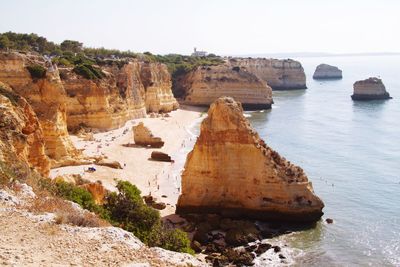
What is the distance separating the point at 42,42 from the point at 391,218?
70858 mm

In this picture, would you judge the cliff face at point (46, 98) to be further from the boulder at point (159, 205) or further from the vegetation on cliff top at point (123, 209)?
the vegetation on cliff top at point (123, 209)

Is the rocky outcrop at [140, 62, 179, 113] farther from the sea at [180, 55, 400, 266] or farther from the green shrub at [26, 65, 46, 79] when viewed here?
the green shrub at [26, 65, 46, 79]

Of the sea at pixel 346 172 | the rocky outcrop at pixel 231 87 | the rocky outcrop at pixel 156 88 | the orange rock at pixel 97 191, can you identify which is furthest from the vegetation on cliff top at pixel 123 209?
the rocky outcrop at pixel 231 87

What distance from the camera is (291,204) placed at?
30.6m

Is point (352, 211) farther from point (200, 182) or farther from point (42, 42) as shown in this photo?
point (42, 42)

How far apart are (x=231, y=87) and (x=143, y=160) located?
174ft

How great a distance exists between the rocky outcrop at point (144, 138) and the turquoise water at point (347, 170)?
1387 centimetres

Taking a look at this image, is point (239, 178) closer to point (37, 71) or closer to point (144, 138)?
point (37, 71)

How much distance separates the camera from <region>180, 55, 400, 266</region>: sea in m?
27.4

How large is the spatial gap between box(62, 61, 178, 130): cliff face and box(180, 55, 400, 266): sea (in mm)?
10609

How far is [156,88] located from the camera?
8344cm

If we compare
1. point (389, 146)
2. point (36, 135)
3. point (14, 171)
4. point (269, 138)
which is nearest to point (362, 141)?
point (389, 146)

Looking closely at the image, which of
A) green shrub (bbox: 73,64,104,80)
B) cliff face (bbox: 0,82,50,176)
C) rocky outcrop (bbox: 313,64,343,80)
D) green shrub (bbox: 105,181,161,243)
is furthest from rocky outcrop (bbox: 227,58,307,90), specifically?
green shrub (bbox: 105,181,161,243)

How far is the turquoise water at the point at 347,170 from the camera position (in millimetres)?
27641
